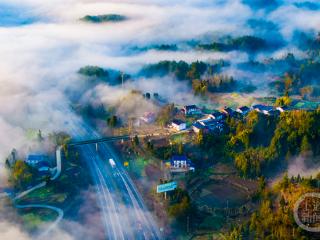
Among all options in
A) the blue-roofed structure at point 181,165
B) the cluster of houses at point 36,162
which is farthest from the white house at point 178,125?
the cluster of houses at point 36,162

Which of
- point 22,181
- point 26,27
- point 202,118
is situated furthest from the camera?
point 26,27

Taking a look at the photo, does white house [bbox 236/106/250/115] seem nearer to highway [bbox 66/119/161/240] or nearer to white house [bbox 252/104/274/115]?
white house [bbox 252/104/274/115]

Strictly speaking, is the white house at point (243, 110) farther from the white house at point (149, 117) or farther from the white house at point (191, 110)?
the white house at point (149, 117)

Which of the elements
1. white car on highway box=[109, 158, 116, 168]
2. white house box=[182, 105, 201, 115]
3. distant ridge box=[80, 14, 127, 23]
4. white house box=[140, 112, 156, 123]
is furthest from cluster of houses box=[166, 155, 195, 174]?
distant ridge box=[80, 14, 127, 23]

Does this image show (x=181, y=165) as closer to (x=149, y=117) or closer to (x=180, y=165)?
(x=180, y=165)

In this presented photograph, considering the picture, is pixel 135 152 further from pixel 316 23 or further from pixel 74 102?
pixel 316 23

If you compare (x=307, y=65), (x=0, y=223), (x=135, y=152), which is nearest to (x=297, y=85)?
(x=307, y=65)
